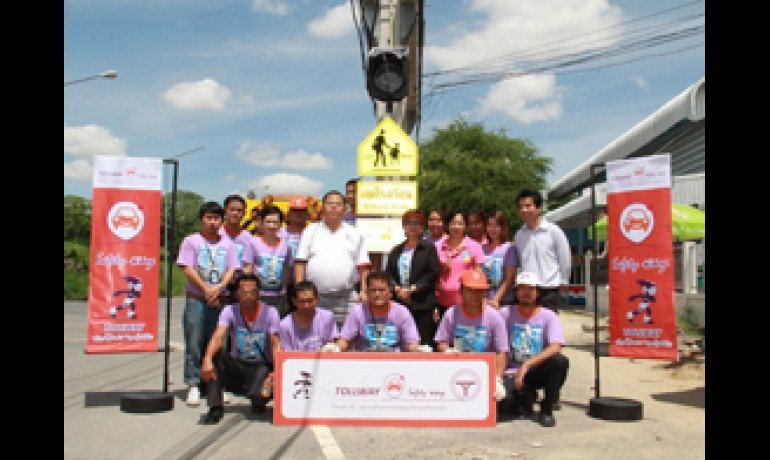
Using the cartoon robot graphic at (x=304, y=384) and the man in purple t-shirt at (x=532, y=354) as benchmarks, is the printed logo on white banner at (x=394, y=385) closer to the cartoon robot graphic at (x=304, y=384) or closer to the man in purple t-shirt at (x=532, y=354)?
the cartoon robot graphic at (x=304, y=384)

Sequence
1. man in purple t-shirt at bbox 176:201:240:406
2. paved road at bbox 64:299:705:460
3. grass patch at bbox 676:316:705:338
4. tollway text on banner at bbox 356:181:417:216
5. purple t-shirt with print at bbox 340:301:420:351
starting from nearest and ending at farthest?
paved road at bbox 64:299:705:460, purple t-shirt with print at bbox 340:301:420:351, man in purple t-shirt at bbox 176:201:240:406, tollway text on banner at bbox 356:181:417:216, grass patch at bbox 676:316:705:338

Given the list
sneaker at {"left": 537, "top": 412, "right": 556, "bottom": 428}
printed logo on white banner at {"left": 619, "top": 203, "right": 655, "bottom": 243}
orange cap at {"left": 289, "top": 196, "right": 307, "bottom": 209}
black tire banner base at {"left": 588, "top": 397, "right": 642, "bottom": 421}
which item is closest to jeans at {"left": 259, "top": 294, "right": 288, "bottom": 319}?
orange cap at {"left": 289, "top": 196, "right": 307, "bottom": 209}

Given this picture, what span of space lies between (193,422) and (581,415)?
11.7 feet

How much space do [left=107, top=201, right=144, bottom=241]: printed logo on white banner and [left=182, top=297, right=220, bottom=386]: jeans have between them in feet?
2.83

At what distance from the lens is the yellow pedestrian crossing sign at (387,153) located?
745cm

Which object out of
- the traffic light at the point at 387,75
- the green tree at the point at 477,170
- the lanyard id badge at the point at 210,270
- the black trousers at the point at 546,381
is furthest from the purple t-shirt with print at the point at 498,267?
the green tree at the point at 477,170

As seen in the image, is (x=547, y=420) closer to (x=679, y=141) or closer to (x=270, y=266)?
(x=270, y=266)

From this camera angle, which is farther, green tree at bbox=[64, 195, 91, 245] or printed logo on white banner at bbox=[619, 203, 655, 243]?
green tree at bbox=[64, 195, 91, 245]

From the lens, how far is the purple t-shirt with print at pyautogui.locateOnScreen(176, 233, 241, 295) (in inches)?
261

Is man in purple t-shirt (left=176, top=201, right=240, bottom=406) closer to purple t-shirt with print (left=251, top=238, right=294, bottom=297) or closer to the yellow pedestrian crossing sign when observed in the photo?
purple t-shirt with print (left=251, top=238, right=294, bottom=297)

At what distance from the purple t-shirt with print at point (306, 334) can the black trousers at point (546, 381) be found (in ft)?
5.78

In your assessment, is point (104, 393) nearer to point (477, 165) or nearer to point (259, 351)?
point (259, 351)

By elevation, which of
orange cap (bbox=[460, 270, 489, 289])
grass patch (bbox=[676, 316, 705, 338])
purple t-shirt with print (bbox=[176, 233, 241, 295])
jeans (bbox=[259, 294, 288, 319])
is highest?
purple t-shirt with print (bbox=[176, 233, 241, 295])

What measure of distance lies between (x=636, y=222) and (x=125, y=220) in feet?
16.0
